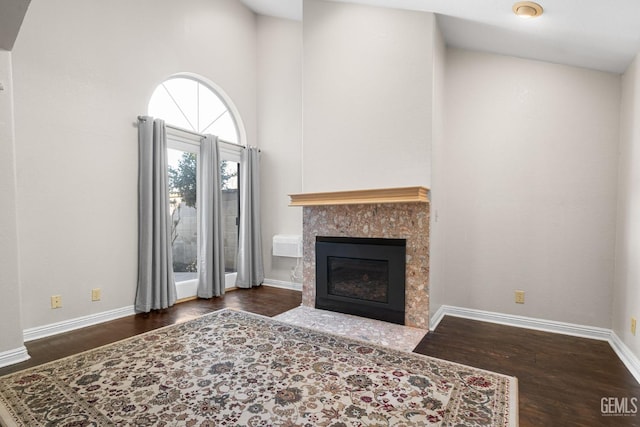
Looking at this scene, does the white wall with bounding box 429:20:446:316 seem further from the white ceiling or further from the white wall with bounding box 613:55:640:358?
the white wall with bounding box 613:55:640:358

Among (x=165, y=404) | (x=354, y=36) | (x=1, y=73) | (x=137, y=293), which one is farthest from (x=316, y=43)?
(x=165, y=404)

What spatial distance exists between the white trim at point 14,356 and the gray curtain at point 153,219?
3.66 ft

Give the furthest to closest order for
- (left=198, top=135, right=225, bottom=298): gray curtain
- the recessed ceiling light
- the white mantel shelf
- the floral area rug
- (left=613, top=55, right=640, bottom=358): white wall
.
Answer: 1. (left=198, top=135, right=225, bottom=298): gray curtain
2. the white mantel shelf
3. (left=613, top=55, right=640, bottom=358): white wall
4. the recessed ceiling light
5. the floral area rug

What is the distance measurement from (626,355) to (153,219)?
170 inches

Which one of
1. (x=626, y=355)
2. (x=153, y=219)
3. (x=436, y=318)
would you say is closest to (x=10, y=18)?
(x=153, y=219)

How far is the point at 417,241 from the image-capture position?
10.3 feet

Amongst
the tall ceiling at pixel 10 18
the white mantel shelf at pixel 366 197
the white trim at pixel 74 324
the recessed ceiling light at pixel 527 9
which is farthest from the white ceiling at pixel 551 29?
the white trim at pixel 74 324

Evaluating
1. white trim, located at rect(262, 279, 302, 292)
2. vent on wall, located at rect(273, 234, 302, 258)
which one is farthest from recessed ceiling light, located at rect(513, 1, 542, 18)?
white trim, located at rect(262, 279, 302, 292)

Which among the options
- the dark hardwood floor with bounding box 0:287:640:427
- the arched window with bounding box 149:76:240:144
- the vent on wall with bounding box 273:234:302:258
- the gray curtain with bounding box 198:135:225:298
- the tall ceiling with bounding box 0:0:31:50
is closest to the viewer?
the tall ceiling with bounding box 0:0:31:50

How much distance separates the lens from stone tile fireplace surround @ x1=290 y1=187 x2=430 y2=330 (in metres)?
3.07

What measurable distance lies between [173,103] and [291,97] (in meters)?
1.59

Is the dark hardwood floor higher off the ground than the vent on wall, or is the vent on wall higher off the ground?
the vent on wall

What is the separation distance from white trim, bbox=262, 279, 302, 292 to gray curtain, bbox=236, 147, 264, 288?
0.37 ft

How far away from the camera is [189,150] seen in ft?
13.7
